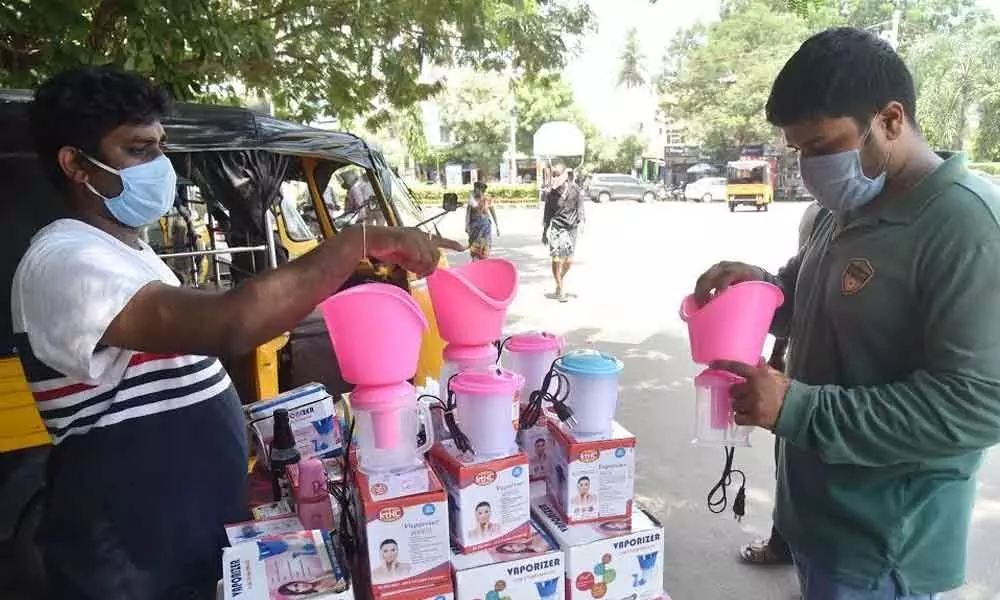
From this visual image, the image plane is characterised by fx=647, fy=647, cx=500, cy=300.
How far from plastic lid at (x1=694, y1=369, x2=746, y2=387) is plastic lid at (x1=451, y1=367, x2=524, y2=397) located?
0.38 metres

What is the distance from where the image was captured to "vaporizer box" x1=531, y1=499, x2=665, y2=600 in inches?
53.4

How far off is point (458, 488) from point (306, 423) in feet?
2.86

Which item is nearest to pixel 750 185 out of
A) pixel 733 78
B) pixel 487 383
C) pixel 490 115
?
pixel 733 78

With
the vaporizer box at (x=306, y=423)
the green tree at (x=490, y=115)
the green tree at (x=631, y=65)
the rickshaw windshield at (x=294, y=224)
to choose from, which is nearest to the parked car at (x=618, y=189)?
the green tree at (x=490, y=115)

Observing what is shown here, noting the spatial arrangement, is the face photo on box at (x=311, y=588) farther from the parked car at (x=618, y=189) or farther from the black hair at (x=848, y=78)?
the parked car at (x=618, y=189)

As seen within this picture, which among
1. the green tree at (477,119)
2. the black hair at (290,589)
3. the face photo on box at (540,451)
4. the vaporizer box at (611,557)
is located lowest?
the vaporizer box at (611,557)

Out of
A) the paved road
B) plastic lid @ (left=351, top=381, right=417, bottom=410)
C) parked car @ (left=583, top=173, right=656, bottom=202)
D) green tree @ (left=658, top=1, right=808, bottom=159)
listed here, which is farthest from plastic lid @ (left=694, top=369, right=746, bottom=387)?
green tree @ (left=658, top=1, right=808, bottom=159)

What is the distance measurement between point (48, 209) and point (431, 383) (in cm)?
201

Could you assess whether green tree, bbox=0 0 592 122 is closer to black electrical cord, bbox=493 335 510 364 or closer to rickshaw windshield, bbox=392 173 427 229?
rickshaw windshield, bbox=392 173 427 229

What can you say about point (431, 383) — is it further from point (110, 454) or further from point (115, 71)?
point (115, 71)

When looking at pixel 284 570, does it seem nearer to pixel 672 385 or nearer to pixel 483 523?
pixel 483 523

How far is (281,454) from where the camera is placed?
5.99 feet

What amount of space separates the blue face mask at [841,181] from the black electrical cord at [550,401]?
674 millimetres

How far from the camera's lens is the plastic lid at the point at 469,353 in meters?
1.51
